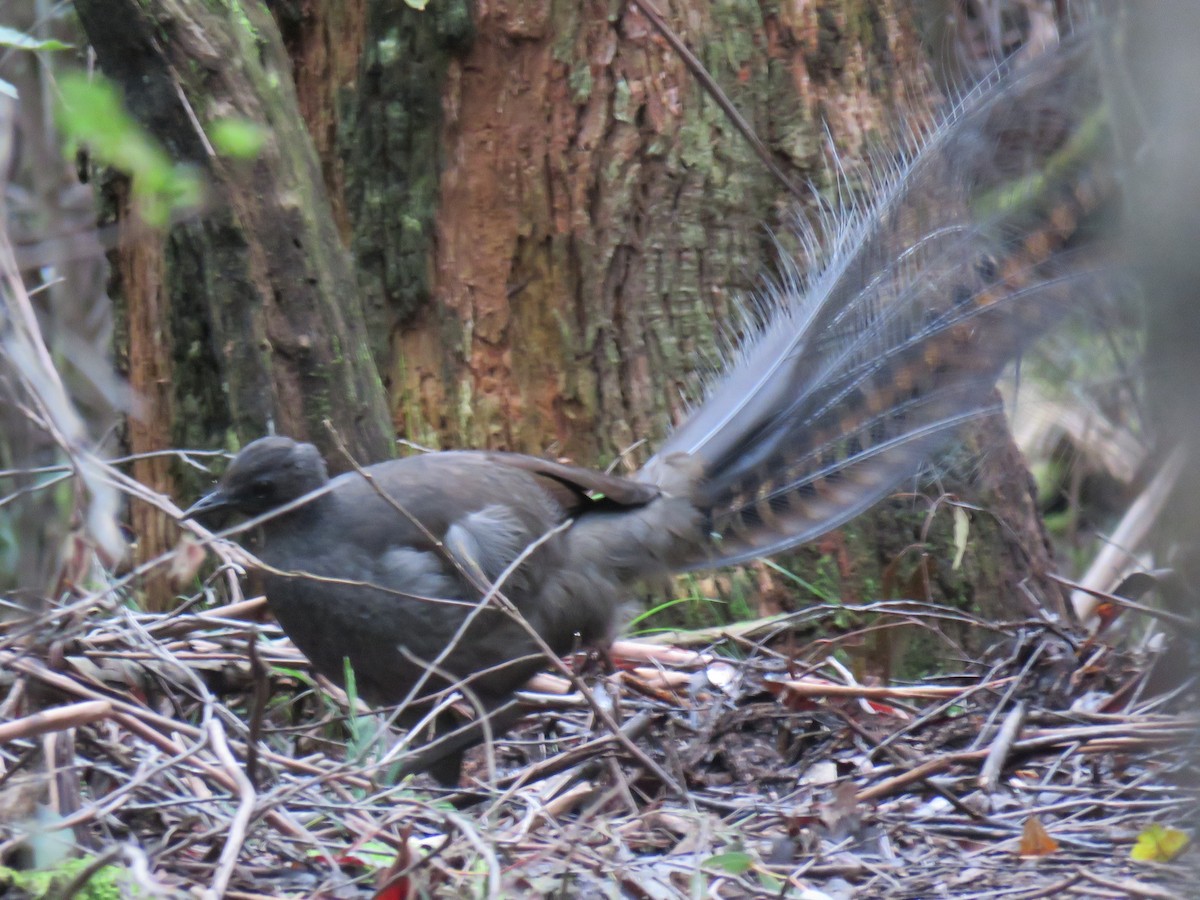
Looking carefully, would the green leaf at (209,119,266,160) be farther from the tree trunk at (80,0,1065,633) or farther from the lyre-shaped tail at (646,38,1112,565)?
the lyre-shaped tail at (646,38,1112,565)

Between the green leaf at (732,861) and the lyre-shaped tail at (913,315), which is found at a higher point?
Answer: the lyre-shaped tail at (913,315)

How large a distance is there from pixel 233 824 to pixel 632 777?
1.17m

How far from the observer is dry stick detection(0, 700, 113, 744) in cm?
227

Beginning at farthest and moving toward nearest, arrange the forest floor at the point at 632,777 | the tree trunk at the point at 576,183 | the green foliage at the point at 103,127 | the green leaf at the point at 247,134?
the tree trunk at the point at 576,183 → the green leaf at the point at 247,134 → the forest floor at the point at 632,777 → the green foliage at the point at 103,127

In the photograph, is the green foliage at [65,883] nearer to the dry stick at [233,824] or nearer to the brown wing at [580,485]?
the dry stick at [233,824]

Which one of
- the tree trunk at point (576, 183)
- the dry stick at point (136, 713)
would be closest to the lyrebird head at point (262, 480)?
the dry stick at point (136, 713)

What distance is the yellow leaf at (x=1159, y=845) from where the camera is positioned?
252 cm

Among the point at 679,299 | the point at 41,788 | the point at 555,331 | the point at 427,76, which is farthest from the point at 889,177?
the point at 41,788

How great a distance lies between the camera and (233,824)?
Result: 230 centimetres

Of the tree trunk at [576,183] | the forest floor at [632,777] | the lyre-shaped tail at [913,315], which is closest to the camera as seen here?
the forest floor at [632,777]

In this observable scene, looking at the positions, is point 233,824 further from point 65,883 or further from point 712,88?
point 712,88

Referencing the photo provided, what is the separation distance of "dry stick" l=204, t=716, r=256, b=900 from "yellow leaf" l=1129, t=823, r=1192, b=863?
165 cm

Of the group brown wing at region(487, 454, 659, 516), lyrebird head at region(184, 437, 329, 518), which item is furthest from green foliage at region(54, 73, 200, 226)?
brown wing at region(487, 454, 659, 516)

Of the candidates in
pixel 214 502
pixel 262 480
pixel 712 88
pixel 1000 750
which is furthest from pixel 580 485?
pixel 1000 750
